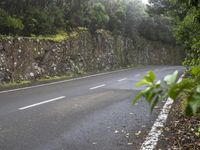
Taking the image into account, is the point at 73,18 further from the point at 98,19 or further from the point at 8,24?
the point at 8,24

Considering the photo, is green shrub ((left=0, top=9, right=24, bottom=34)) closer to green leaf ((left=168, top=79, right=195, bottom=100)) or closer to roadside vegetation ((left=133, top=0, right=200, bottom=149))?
roadside vegetation ((left=133, top=0, right=200, bottom=149))

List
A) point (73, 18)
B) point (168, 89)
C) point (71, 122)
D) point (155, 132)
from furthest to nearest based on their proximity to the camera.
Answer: point (73, 18), point (71, 122), point (155, 132), point (168, 89)

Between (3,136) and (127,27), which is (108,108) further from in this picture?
(127,27)

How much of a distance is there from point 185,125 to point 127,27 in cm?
2996

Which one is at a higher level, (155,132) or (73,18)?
(73,18)

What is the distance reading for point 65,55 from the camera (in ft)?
70.3

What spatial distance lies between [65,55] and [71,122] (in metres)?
14.5

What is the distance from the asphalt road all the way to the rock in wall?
16.2 feet

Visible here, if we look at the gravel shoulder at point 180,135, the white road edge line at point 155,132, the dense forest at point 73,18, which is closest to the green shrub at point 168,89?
the gravel shoulder at point 180,135

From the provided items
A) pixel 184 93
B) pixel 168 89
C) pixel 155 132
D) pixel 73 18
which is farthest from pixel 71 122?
pixel 73 18

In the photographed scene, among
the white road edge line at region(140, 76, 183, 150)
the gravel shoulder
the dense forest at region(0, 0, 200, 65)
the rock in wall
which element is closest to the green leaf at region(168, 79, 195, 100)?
the dense forest at region(0, 0, 200, 65)

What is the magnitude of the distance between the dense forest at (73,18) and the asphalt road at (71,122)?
25.5 ft

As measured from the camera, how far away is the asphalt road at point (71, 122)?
5.48 m

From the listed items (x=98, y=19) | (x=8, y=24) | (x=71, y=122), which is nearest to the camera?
(x=71, y=122)
